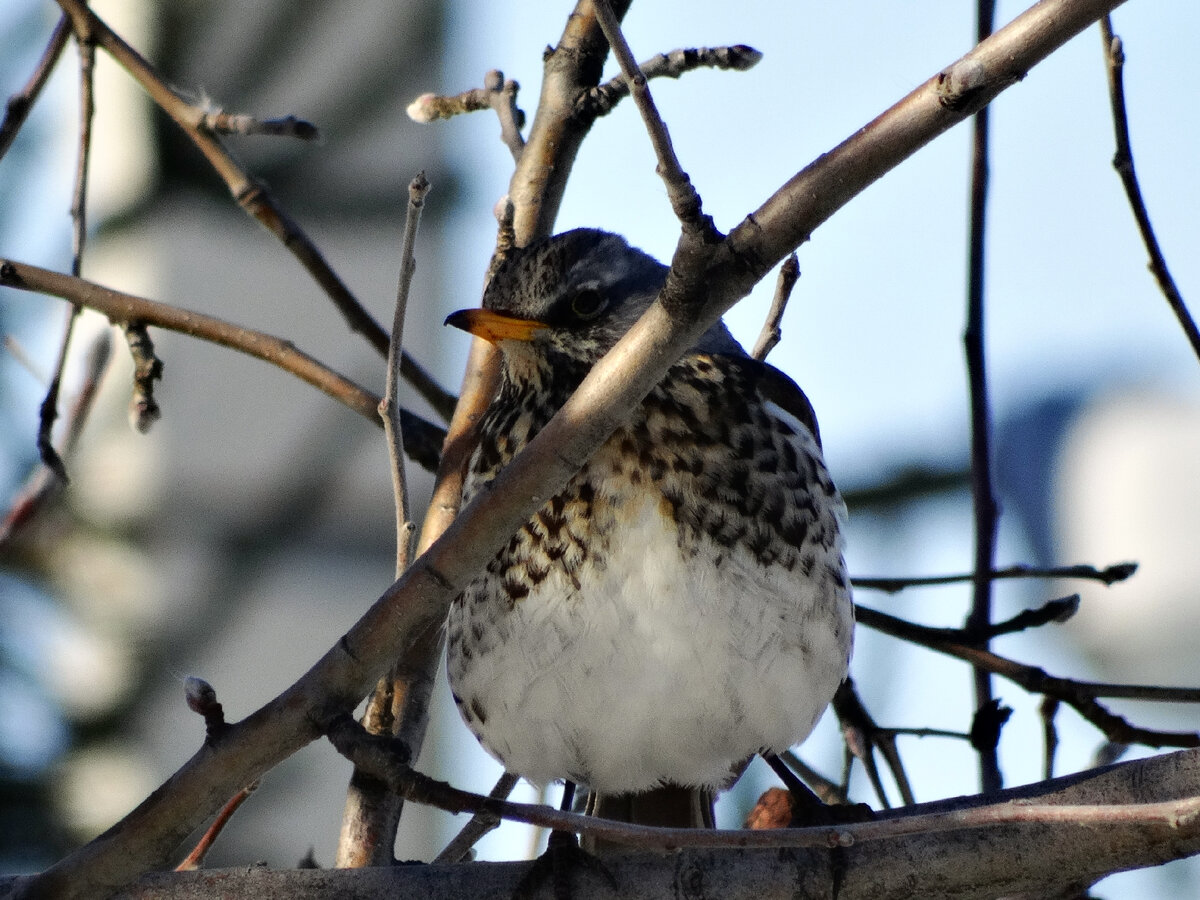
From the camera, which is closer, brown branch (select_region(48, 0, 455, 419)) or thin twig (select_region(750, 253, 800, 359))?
thin twig (select_region(750, 253, 800, 359))

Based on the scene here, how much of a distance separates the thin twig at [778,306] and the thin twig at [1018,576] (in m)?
0.44

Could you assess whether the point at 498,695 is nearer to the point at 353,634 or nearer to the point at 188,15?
the point at 353,634

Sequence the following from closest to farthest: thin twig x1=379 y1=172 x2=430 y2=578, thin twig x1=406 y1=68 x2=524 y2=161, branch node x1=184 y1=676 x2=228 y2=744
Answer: branch node x1=184 y1=676 x2=228 y2=744, thin twig x1=379 y1=172 x2=430 y2=578, thin twig x1=406 y1=68 x2=524 y2=161

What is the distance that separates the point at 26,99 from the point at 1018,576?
183cm

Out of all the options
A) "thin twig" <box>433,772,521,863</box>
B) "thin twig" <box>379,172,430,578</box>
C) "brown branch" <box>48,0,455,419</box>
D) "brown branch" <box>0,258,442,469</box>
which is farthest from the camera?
"brown branch" <box>48,0,455,419</box>

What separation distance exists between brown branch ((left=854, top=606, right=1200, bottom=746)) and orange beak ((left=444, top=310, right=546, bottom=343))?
31.7 inches

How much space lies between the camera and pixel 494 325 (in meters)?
2.39

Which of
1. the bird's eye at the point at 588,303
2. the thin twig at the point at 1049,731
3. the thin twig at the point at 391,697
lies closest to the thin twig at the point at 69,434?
the thin twig at the point at 391,697

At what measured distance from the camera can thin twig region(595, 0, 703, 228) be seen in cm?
133

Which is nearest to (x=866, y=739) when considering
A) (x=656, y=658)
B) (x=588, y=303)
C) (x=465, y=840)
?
(x=656, y=658)

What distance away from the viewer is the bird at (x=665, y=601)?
6.91 ft

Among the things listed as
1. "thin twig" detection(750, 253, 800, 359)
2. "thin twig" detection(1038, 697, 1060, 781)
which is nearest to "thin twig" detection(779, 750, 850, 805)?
"thin twig" detection(1038, 697, 1060, 781)

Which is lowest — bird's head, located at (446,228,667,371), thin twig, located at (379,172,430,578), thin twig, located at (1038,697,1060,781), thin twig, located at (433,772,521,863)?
thin twig, located at (433,772,521,863)

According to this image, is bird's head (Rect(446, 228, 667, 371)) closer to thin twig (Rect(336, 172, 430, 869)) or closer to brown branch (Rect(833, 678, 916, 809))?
thin twig (Rect(336, 172, 430, 869))
